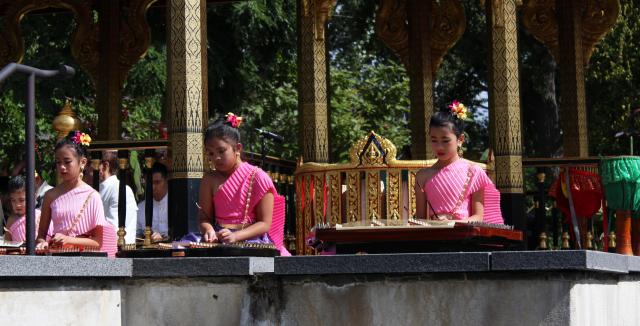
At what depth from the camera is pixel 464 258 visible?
8594mm

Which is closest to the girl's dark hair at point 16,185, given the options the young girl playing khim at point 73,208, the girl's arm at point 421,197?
the young girl playing khim at point 73,208

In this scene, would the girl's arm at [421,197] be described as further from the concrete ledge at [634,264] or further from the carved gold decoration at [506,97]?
the carved gold decoration at [506,97]

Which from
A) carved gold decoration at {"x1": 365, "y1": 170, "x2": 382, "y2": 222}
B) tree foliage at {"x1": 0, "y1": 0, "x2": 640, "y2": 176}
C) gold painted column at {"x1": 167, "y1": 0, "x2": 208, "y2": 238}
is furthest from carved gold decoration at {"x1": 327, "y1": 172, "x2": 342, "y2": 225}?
tree foliage at {"x1": 0, "y1": 0, "x2": 640, "y2": 176}

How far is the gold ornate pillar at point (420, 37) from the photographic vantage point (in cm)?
1748

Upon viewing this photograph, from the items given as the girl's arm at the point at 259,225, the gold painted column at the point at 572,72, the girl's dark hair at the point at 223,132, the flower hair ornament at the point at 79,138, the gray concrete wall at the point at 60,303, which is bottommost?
the gray concrete wall at the point at 60,303

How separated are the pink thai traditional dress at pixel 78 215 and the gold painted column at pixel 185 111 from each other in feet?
6.10

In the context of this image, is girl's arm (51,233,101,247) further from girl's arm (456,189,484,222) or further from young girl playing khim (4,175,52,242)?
girl's arm (456,189,484,222)

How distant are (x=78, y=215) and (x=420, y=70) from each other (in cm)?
787

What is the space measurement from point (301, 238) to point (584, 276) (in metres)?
6.32

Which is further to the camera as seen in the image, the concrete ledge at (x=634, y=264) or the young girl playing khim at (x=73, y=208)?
the young girl playing khim at (x=73, y=208)

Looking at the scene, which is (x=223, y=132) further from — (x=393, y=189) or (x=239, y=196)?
(x=393, y=189)

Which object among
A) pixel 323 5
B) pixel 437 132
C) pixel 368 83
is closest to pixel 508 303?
pixel 437 132

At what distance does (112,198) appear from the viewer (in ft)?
42.4

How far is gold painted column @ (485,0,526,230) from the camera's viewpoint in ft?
46.8
